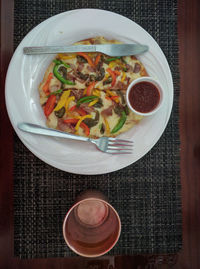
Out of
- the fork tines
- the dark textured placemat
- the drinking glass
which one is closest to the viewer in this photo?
the drinking glass

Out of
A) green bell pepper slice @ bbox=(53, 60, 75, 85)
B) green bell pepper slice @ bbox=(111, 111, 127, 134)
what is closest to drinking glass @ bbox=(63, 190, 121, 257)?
green bell pepper slice @ bbox=(111, 111, 127, 134)

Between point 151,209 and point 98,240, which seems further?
point 151,209

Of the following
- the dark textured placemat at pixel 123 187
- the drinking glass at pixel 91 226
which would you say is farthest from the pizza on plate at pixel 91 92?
the drinking glass at pixel 91 226

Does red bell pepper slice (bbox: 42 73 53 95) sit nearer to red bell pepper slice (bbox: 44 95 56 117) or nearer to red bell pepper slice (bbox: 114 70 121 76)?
red bell pepper slice (bbox: 44 95 56 117)

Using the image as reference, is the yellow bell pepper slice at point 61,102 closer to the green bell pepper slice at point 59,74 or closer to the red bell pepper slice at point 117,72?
the green bell pepper slice at point 59,74

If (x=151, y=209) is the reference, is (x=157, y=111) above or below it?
above

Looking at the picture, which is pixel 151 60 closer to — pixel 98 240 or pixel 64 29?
pixel 64 29

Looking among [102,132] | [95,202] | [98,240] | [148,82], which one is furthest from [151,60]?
[98,240]
